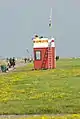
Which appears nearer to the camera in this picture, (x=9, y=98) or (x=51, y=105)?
(x=51, y=105)

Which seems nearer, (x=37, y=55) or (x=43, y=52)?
(x=43, y=52)

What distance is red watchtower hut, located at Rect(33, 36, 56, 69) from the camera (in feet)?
190

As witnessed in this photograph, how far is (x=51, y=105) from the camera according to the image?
20.2 meters

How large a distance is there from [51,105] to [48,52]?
125ft

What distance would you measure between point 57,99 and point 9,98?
2.82 m

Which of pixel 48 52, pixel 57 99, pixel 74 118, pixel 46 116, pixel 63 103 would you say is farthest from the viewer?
pixel 48 52

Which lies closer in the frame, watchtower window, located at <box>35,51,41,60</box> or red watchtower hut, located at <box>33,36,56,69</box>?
red watchtower hut, located at <box>33,36,56,69</box>

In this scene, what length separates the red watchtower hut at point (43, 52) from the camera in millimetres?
57987

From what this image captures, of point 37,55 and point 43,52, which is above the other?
point 43,52

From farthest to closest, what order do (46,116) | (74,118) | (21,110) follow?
(21,110), (46,116), (74,118)

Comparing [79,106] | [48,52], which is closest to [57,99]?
[79,106]

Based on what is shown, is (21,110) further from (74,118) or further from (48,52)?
(48,52)

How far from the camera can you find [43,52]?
5828 centimetres

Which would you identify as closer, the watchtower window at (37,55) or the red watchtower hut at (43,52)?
the red watchtower hut at (43,52)
